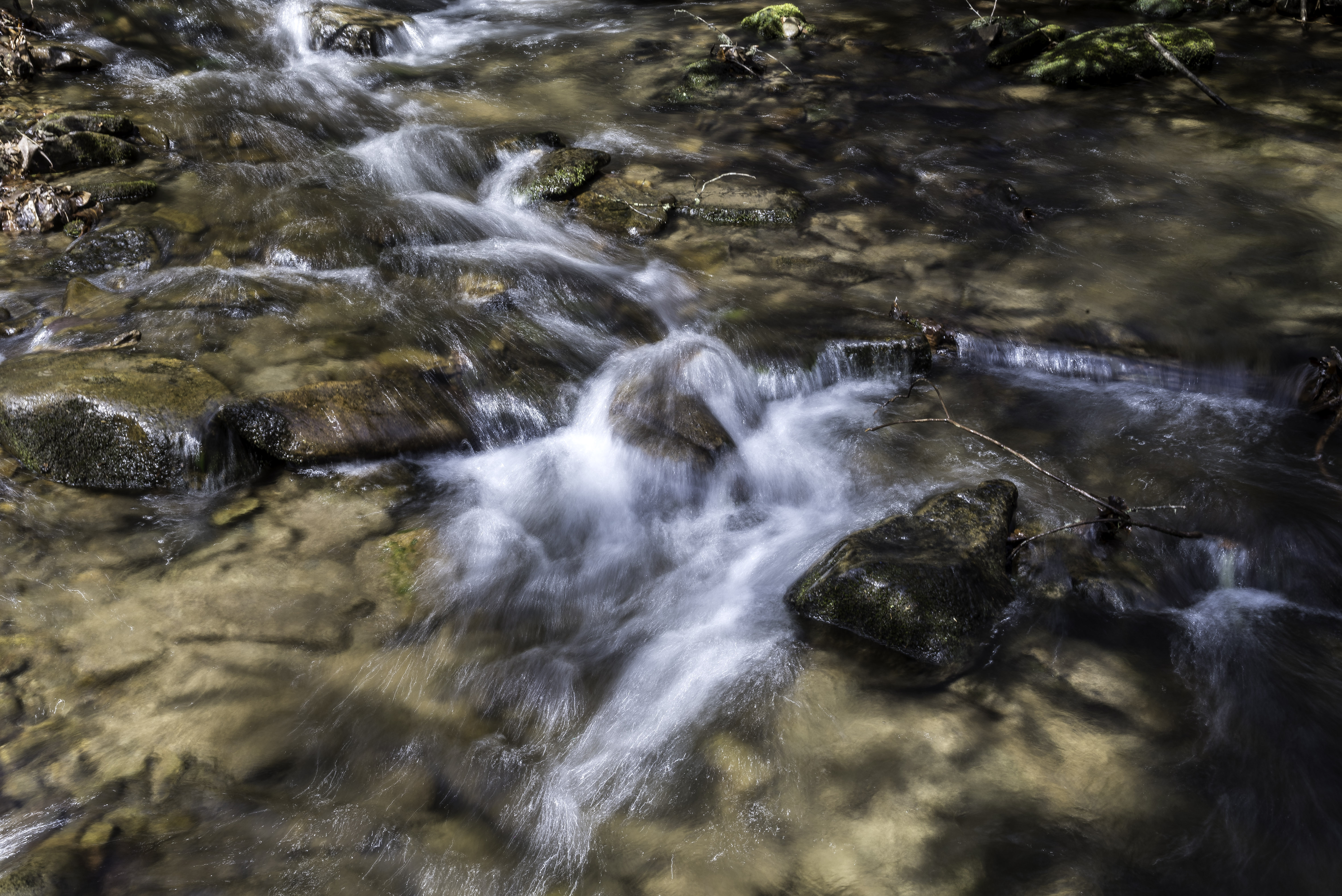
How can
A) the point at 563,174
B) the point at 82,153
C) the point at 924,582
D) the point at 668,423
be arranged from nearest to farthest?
the point at 924,582 → the point at 668,423 → the point at 82,153 → the point at 563,174

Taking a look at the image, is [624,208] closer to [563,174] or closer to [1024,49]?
[563,174]

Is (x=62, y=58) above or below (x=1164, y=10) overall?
above

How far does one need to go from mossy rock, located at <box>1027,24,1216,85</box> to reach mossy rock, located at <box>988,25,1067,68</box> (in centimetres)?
43

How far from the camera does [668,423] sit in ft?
17.3

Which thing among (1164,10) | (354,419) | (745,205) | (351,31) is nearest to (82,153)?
(351,31)

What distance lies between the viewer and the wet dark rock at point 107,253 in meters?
6.00

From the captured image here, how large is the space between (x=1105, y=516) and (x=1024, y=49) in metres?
8.21

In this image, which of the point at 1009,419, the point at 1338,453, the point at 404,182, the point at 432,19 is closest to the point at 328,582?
the point at 1009,419

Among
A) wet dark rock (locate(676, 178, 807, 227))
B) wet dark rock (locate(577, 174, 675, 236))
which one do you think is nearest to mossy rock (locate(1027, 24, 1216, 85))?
wet dark rock (locate(676, 178, 807, 227))

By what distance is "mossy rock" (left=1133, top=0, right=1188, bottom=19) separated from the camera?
1115cm

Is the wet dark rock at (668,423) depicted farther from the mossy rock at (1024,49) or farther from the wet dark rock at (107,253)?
the mossy rock at (1024,49)

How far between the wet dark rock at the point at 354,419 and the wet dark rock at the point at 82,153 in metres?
4.11

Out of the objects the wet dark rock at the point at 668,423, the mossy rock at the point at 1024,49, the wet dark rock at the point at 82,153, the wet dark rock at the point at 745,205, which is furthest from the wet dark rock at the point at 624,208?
the mossy rock at the point at 1024,49

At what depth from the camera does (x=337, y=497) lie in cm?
464
